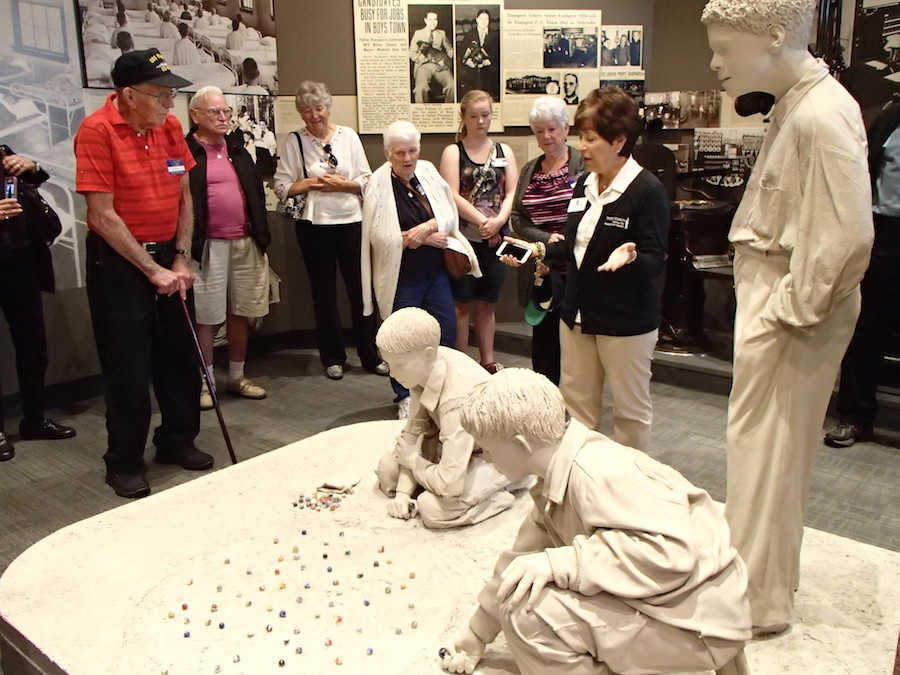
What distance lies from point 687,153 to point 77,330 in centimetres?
439

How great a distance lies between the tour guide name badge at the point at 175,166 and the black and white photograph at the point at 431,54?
259 cm

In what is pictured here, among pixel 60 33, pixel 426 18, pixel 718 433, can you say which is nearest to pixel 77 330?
pixel 60 33

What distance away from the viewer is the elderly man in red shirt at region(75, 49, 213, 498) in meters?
3.39

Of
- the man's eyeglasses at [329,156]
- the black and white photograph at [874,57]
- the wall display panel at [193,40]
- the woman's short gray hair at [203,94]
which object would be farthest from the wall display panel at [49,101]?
A: the black and white photograph at [874,57]

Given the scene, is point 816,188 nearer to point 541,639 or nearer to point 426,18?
point 541,639

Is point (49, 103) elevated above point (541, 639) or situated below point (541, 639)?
above

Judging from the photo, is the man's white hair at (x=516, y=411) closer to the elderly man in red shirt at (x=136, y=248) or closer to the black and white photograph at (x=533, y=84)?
the elderly man in red shirt at (x=136, y=248)

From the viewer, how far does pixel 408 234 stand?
4.18 meters

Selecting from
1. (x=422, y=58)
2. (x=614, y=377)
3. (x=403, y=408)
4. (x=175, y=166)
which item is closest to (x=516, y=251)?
Answer: (x=614, y=377)

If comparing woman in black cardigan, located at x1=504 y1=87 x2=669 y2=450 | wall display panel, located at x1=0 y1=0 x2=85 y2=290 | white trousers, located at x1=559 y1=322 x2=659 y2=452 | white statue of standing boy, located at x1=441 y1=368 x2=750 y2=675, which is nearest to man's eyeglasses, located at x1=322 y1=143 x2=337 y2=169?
wall display panel, located at x1=0 y1=0 x2=85 y2=290

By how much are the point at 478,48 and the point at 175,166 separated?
2.95 m

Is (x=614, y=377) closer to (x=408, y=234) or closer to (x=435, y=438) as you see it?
(x=435, y=438)

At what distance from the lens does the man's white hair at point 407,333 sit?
2.84 meters

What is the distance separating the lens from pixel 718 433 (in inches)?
173
